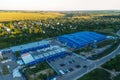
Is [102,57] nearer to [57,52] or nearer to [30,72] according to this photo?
[57,52]

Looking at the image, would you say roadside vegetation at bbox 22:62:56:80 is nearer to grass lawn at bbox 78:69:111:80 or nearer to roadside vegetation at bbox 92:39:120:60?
grass lawn at bbox 78:69:111:80

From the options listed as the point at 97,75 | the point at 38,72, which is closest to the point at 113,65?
the point at 97,75

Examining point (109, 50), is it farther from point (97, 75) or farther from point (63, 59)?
point (97, 75)

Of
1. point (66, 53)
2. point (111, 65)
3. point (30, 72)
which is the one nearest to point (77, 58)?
point (66, 53)

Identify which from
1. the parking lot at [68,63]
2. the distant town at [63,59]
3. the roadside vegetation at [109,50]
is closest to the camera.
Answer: the distant town at [63,59]

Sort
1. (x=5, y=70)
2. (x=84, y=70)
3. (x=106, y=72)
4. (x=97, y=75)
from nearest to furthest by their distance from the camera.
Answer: (x=97, y=75) → (x=106, y=72) → (x=84, y=70) → (x=5, y=70)

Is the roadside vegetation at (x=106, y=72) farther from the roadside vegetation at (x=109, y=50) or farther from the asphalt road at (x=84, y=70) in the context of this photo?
the roadside vegetation at (x=109, y=50)

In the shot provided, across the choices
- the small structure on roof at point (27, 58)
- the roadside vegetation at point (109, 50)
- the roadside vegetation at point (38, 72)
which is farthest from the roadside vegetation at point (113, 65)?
the small structure on roof at point (27, 58)

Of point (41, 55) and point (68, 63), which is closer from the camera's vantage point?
point (68, 63)

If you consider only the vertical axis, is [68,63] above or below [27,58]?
below

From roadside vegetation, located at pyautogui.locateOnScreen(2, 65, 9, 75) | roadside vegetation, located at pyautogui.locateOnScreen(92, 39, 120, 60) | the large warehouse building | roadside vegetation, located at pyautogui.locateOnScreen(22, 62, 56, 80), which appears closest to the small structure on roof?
roadside vegetation, located at pyautogui.locateOnScreen(22, 62, 56, 80)
